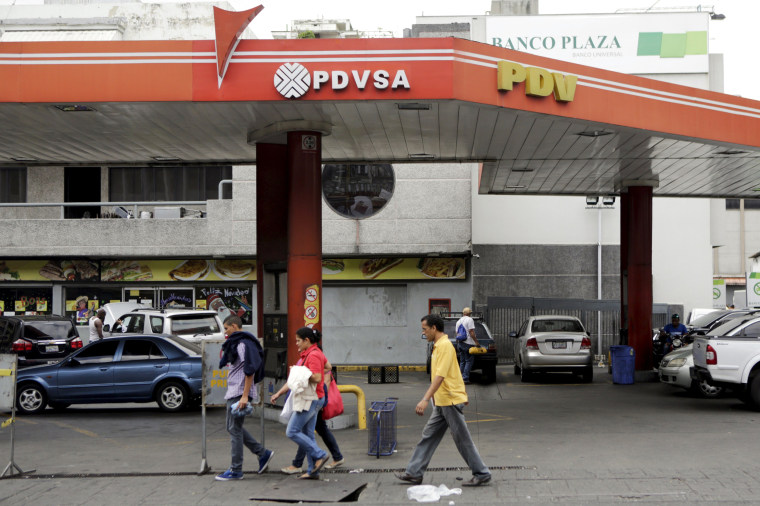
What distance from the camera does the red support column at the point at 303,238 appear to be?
1377 cm

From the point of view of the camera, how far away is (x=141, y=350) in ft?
53.1

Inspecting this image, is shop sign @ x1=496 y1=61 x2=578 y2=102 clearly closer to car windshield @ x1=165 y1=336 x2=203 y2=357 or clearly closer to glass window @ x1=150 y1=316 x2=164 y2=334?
car windshield @ x1=165 y1=336 x2=203 y2=357

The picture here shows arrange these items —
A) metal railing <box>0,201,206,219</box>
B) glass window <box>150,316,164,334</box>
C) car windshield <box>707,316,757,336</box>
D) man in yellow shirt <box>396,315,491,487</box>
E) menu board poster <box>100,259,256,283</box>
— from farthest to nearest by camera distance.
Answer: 1. metal railing <box>0,201,206,219</box>
2. menu board poster <box>100,259,256,283</box>
3. glass window <box>150,316,164,334</box>
4. car windshield <box>707,316,757,336</box>
5. man in yellow shirt <box>396,315,491,487</box>

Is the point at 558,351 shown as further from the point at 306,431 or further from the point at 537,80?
the point at 306,431

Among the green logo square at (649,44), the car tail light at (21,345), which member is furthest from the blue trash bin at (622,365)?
the green logo square at (649,44)

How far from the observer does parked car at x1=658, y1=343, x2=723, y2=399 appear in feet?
56.1

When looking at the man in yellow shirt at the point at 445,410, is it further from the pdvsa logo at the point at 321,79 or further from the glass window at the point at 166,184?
the glass window at the point at 166,184

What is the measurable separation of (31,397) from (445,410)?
10.3m

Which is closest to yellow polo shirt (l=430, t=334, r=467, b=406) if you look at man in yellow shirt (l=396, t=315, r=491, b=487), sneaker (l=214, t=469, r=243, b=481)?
man in yellow shirt (l=396, t=315, r=491, b=487)

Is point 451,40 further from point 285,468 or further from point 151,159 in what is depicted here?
point 151,159

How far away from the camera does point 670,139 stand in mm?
14852

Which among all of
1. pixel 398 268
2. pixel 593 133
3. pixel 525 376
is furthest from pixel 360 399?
pixel 398 268

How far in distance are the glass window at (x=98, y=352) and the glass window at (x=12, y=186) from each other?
15.3 metres

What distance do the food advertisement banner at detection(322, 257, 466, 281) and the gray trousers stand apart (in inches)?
658
